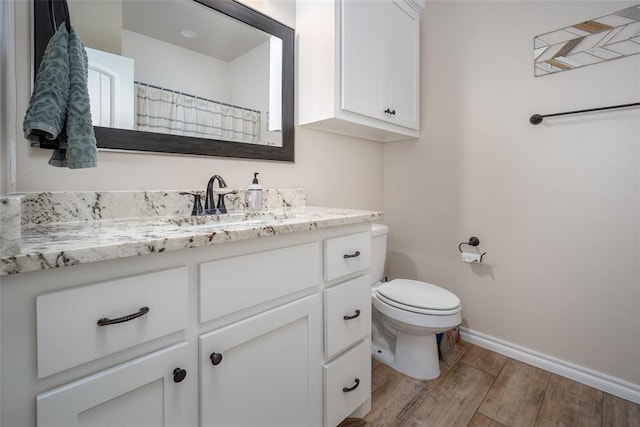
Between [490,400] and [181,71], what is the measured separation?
83.0 inches

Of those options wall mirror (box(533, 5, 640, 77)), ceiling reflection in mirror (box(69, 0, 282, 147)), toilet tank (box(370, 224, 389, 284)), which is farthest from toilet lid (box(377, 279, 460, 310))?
wall mirror (box(533, 5, 640, 77))

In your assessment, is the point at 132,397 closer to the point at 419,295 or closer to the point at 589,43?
the point at 419,295

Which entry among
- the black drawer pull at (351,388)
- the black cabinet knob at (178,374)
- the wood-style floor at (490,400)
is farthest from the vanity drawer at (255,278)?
the wood-style floor at (490,400)

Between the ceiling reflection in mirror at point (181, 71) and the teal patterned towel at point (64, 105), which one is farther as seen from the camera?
the ceiling reflection in mirror at point (181, 71)

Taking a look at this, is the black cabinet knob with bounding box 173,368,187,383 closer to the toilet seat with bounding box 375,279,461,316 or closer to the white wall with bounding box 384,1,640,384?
the toilet seat with bounding box 375,279,461,316

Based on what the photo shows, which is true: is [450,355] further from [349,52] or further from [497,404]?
[349,52]

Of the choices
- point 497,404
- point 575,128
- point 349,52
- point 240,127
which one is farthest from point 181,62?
point 497,404

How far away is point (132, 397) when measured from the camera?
25.5 inches

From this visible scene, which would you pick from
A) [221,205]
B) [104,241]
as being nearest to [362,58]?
[221,205]

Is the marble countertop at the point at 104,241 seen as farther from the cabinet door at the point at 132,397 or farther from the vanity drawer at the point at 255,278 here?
the cabinet door at the point at 132,397

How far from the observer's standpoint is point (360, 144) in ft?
6.93

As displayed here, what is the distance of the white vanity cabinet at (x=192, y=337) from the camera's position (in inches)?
21.2

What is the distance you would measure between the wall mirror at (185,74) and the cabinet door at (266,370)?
815 mm

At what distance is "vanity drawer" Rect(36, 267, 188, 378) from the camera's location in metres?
0.54
